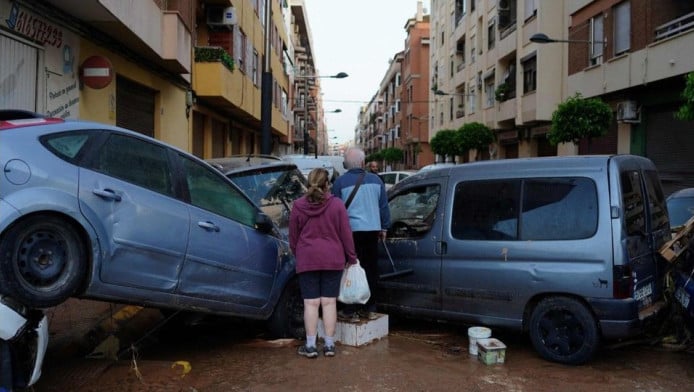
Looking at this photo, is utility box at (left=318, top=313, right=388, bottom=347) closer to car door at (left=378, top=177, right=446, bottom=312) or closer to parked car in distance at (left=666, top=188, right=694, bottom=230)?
car door at (left=378, top=177, right=446, bottom=312)

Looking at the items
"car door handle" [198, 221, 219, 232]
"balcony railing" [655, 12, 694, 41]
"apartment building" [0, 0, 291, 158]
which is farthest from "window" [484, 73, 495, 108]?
"car door handle" [198, 221, 219, 232]

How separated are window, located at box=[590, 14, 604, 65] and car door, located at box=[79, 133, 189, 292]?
18758 millimetres

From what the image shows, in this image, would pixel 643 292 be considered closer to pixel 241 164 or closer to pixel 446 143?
pixel 241 164

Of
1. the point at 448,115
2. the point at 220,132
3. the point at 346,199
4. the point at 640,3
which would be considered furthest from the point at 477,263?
the point at 448,115

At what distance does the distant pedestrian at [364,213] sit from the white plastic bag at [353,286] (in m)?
0.52

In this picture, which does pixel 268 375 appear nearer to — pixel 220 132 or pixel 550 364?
pixel 550 364

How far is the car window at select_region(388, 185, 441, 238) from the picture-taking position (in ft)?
20.2

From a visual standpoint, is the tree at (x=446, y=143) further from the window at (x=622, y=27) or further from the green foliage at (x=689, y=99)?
the green foliage at (x=689, y=99)

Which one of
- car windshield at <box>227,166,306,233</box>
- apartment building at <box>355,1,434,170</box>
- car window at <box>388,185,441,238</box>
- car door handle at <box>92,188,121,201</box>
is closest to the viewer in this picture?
car door handle at <box>92,188,121,201</box>

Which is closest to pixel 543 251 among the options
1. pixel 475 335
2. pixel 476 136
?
pixel 475 335

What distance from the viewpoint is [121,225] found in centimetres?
398

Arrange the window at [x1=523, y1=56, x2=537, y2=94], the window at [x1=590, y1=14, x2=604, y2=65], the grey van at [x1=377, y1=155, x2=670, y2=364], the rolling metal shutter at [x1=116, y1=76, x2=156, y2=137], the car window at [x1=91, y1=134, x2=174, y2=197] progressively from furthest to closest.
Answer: the window at [x1=523, y1=56, x2=537, y2=94] < the window at [x1=590, y1=14, x2=604, y2=65] < the rolling metal shutter at [x1=116, y1=76, x2=156, y2=137] < the grey van at [x1=377, y1=155, x2=670, y2=364] < the car window at [x1=91, y1=134, x2=174, y2=197]

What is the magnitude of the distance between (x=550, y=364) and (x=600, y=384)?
1.79ft

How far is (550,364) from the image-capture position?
16.9 ft
